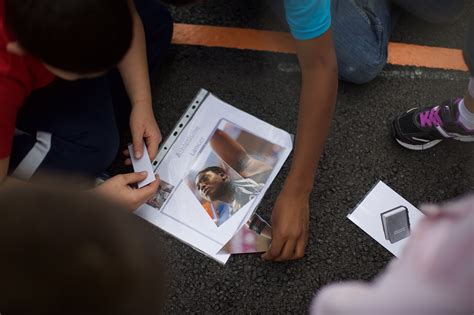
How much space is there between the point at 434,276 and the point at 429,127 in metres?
0.86

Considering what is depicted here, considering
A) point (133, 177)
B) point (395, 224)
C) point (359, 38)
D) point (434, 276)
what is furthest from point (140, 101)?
point (434, 276)

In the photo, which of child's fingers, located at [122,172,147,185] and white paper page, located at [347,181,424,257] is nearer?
child's fingers, located at [122,172,147,185]

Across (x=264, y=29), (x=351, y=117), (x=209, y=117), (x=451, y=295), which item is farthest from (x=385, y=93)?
(x=451, y=295)

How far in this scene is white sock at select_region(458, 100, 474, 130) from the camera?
133 centimetres

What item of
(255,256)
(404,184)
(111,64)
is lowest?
(255,256)

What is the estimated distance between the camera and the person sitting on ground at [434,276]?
624mm

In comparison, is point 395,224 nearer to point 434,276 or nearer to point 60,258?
point 434,276

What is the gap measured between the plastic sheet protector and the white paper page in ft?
0.79

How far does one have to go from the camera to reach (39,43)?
86 centimetres

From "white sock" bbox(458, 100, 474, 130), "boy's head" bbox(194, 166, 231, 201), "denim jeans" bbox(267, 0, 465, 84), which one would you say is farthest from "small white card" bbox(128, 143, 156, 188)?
"white sock" bbox(458, 100, 474, 130)

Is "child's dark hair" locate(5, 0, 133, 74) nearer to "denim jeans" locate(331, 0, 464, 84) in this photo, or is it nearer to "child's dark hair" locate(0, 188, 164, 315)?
"child's dark hair" locate(0, 188, 164, 315)

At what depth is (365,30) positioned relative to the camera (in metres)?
1.43

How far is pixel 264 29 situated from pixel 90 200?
3.43 feet

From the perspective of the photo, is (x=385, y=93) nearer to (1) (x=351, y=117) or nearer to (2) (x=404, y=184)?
(1) (x=351, y=117)
